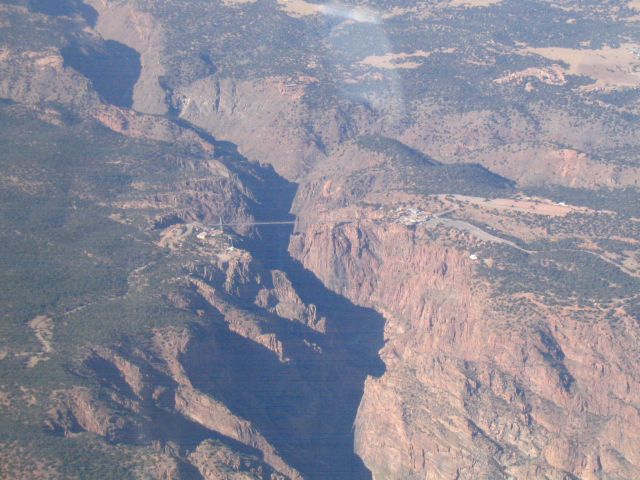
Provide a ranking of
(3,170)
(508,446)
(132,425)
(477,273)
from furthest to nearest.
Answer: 1. (3,170)
2. (477,273)
3. (508,446)
4. (132,425)

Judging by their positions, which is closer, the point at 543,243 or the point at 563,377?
the point at 563,377

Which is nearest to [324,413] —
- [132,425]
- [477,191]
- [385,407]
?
[385,407]

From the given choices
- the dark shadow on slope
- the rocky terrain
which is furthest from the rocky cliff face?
the dark shadow on slope

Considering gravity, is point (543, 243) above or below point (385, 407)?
above

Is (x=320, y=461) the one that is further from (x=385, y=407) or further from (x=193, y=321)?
(x=193, y=321)

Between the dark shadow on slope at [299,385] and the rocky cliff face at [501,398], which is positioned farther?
the dark shadow on slope at [299,385]

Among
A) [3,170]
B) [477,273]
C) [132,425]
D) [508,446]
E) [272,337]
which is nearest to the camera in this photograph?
[132,425]

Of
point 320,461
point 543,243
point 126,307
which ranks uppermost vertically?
point 543,243

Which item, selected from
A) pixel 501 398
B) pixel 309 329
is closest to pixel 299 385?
pixel 309 329

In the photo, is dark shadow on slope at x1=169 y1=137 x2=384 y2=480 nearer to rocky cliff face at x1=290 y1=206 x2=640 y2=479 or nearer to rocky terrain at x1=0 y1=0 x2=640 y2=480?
rocky terrain at x1=0 y1=0 x2=640 y2=480

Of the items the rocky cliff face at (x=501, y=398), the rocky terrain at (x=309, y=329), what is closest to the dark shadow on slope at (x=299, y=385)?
the rocky terrain at (x=309, y=329)

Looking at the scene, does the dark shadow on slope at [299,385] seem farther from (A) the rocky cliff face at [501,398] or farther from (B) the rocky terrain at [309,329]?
(A) the rocky cliff face at [501,398]
